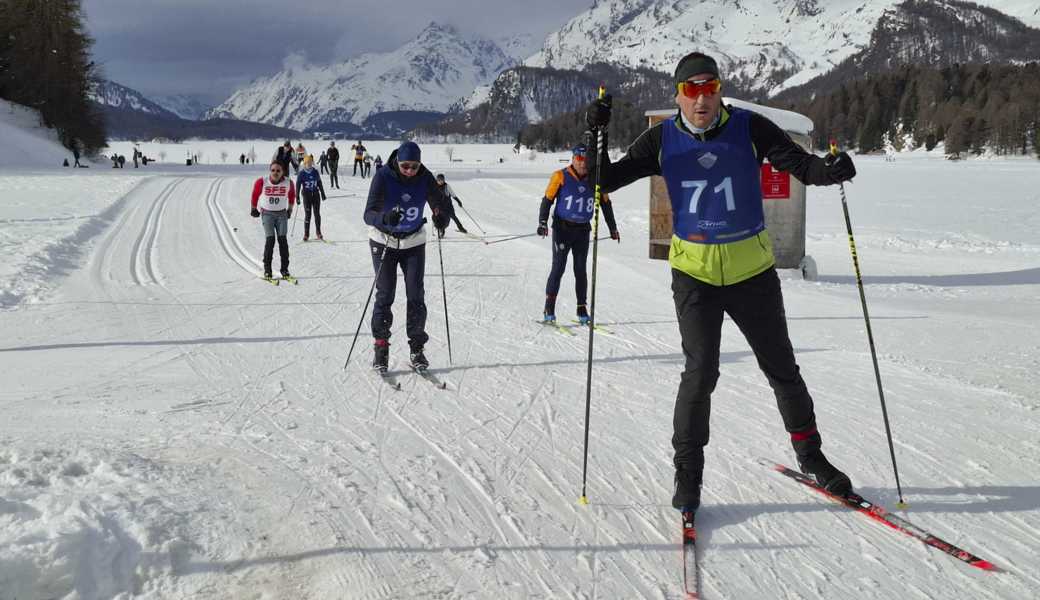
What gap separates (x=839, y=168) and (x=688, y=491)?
1642 mm

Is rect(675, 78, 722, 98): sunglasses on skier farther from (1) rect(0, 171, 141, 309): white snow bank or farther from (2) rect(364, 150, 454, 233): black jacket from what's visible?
(1) rect(0, 171, 141, 309): white snow bank

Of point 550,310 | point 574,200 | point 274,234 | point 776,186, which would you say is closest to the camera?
point 574,200

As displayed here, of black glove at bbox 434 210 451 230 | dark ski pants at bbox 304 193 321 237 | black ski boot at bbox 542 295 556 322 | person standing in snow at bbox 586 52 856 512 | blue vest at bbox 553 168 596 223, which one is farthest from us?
dark ski pants at bbox 304 193 321 237

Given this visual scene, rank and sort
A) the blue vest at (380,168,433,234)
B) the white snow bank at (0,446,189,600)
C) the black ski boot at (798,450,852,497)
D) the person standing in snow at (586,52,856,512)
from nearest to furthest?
the white snow bank at (0,446,189,600) < the person standing in snow at (586,52,856,512) < the black ski boot at (798,450,852,497) < the blue vest at (380,168,433,234)

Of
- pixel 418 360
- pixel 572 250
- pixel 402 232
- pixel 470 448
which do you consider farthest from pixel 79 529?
pixel 572 250

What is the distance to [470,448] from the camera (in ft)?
13.8

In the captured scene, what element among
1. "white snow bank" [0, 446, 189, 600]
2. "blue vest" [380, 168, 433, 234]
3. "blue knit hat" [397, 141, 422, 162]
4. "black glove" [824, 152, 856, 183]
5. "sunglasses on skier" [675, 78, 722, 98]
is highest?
"sunglasses on skier" [675, 78, 722, 98]

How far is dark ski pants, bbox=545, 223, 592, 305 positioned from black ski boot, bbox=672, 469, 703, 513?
178 inches

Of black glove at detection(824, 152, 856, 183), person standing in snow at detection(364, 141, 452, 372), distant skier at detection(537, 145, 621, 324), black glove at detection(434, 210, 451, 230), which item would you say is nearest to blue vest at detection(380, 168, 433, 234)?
person standing in snow at detection(364, 141, 452, 372)

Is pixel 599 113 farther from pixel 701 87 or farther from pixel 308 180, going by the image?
pixel 308 180

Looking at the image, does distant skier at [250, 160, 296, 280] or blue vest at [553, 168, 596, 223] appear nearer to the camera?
blue vest at [553, 168, 596, 223]

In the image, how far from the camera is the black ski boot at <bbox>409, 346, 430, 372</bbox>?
5890mm

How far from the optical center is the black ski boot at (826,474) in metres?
3.45

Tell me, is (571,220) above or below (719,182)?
below
